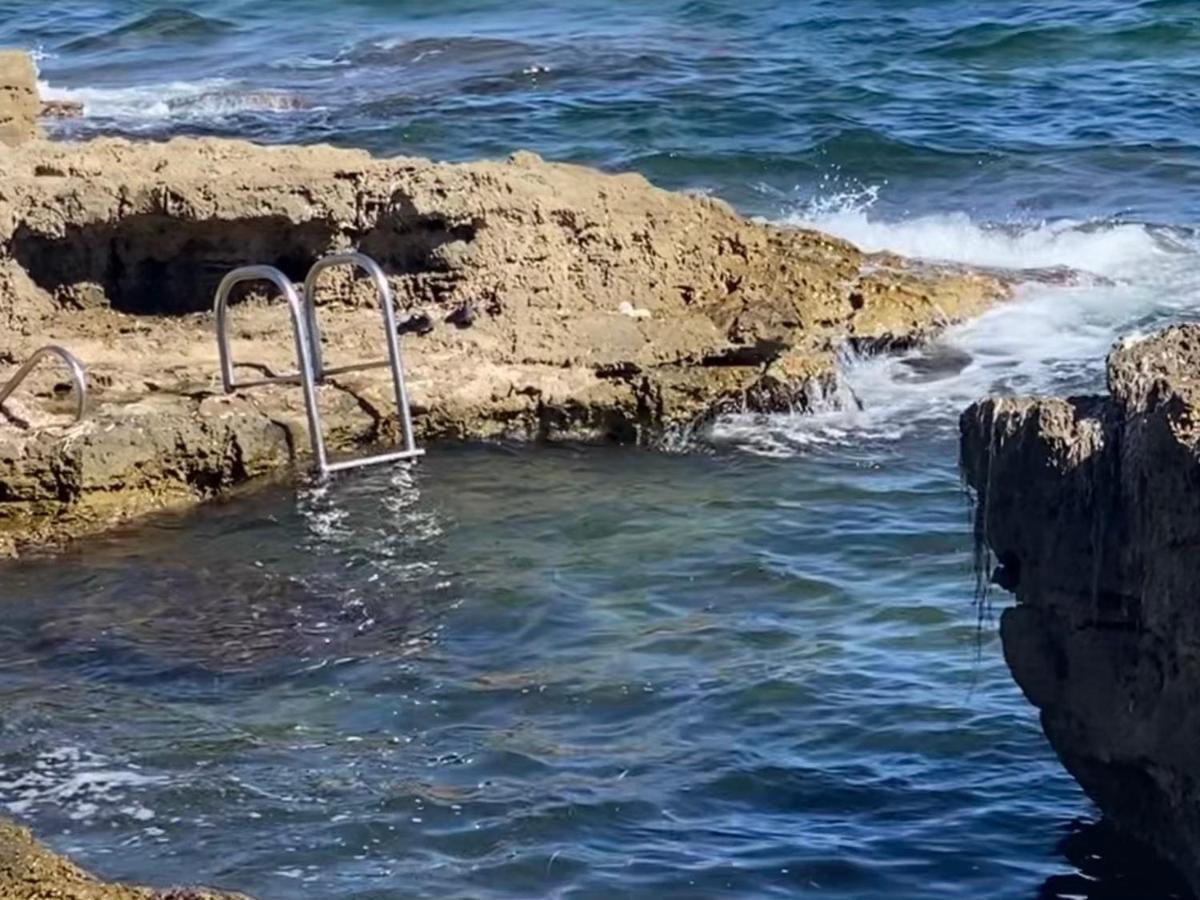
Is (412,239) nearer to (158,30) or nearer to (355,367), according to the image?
(355,367)

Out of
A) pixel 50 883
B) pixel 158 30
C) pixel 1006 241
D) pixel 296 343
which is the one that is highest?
pixel 158 30

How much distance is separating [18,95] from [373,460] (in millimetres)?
6749

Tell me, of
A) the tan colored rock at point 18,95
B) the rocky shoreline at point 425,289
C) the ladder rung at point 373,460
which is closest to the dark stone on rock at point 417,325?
the rocky shoreline at point 425,289

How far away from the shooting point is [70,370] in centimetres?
1171

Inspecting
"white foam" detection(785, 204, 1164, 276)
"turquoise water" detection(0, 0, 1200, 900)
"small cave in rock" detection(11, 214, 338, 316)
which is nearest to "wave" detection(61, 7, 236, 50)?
"turquoise water" detection(0, 0, 1200, 900)

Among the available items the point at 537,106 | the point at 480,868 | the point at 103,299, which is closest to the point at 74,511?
the point at 103,299

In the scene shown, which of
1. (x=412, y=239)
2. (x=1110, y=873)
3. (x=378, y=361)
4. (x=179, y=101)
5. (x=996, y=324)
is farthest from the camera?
(x=179, y=101)

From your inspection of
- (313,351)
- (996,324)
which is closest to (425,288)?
(313,351)

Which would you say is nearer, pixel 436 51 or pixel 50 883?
pixel 50 883

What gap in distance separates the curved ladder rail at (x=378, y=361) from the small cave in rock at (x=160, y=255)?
487 mm

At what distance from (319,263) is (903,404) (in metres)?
3.23

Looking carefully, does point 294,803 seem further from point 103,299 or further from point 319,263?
point 103,299

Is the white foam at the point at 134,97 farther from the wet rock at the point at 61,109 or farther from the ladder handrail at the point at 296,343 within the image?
the ladder handrail at the point at 296,343

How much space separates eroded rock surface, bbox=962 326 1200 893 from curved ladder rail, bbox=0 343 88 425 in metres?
5.10
